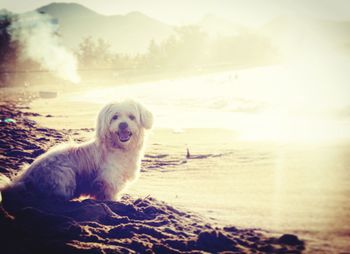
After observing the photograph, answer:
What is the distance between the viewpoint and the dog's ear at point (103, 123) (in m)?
5.27

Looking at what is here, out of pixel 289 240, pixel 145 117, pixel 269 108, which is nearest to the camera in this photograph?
pixel 289 240

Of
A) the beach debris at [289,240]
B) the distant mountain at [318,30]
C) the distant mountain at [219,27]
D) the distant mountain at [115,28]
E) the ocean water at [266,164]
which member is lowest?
the beach debris at [289,240]

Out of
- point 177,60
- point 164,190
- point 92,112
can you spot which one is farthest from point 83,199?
point 177,60

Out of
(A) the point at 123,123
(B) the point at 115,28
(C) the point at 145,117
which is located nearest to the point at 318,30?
(C) the point at 145,117

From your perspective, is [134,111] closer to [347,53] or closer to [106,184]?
[106,184]

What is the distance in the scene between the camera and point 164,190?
17.9ft

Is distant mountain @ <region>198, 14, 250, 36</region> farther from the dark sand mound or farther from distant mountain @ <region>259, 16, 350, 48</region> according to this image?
the dark sand mound

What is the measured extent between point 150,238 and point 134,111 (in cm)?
241

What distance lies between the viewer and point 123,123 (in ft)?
17.2

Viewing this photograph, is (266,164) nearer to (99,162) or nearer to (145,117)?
(145,117)

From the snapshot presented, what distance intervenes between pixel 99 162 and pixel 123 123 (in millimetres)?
656

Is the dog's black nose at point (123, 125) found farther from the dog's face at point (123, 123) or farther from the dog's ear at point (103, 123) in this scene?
the dog's ear at point (103, 123)

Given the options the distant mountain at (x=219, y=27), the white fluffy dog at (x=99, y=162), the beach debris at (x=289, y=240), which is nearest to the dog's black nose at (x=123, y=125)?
the white fluffy dog at (x=99, y=162)

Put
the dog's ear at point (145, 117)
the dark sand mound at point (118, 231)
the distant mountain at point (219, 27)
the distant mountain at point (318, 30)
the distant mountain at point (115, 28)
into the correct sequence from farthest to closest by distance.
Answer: the distant mountain at point (115, 28) < the distant mountain at point (219, 27) < the distant mountain at point (318, 30) < the dog's ear at point (145, 117) < the dark sand mound at point (118, 231)
